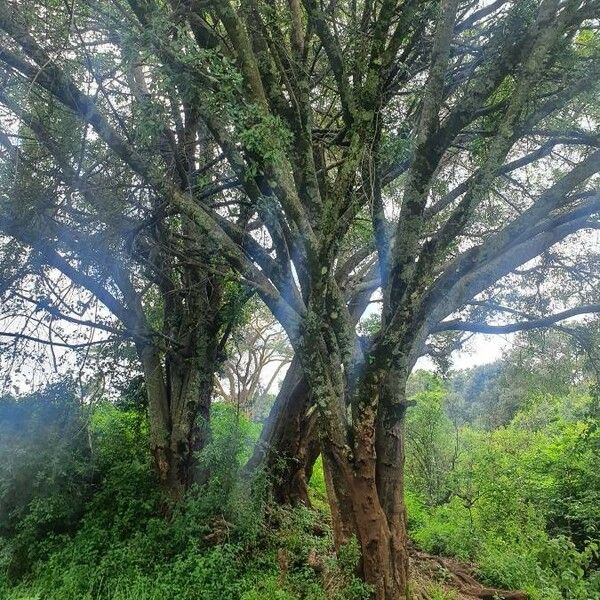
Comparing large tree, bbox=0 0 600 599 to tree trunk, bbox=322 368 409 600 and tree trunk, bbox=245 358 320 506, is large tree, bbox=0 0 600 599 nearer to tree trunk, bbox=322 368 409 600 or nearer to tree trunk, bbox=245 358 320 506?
tree trunk, bbox=322 368 409 600

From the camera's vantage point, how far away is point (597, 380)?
5.89 meters

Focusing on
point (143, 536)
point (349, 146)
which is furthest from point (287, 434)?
point (349, 146)

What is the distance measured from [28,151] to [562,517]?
10692 millimetres

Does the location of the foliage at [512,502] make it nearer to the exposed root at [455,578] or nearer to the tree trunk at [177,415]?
the exposed root at [455,578]

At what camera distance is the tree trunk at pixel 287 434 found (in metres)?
7.04

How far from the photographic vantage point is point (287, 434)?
23.8 feet

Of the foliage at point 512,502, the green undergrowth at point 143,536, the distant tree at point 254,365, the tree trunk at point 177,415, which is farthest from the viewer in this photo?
the distant tree at point 254,365

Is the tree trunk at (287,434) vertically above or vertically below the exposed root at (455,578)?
above

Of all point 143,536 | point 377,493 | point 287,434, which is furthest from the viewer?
point 287,434

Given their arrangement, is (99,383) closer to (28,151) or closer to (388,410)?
(28,151)

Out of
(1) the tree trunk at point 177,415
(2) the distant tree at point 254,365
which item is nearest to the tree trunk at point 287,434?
(1) the tree trunk at point 177,415

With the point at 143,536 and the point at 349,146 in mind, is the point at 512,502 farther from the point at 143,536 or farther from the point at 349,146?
the point at 349,146

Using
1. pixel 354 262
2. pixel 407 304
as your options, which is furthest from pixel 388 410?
pixel 354 262

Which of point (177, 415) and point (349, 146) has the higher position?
point (349, 146)
